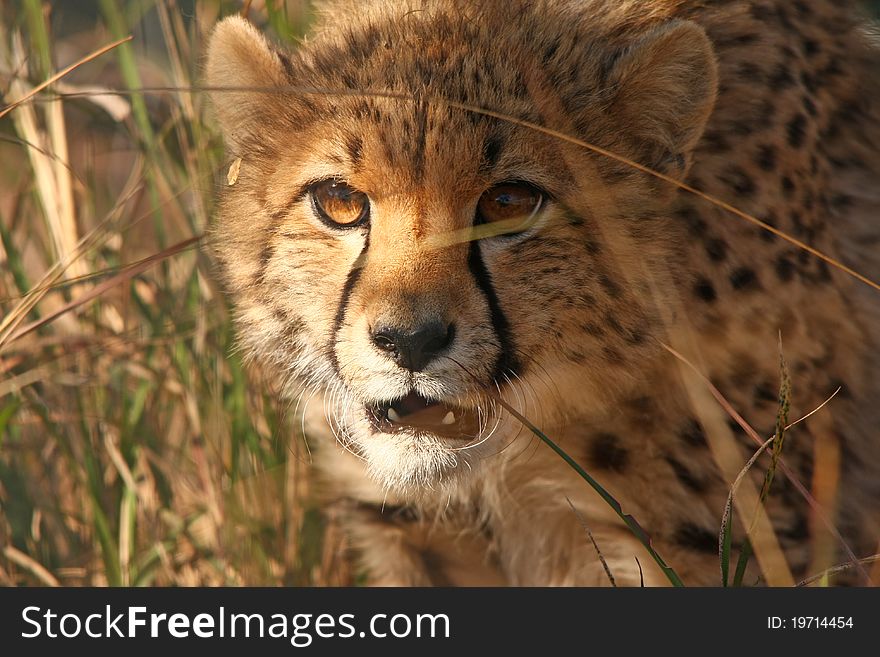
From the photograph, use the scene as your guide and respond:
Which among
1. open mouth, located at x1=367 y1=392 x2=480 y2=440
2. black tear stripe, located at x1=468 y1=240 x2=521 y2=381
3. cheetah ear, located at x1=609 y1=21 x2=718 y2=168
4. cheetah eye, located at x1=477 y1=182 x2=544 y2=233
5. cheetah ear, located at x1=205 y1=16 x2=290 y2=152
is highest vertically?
cheetah ear, located at x1=205 y1=16 x2=290 y2=152

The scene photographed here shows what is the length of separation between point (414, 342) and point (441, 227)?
19 centimetres

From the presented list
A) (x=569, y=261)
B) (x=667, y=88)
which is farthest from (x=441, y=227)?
(x=667, y=88)

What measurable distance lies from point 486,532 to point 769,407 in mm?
678

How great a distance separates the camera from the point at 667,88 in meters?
1.82

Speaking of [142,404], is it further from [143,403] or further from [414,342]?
[414,342]

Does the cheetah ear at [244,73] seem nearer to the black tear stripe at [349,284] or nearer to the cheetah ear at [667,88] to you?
the black tear stripe at [349,284]

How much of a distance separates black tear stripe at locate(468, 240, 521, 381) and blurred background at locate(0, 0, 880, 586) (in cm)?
76

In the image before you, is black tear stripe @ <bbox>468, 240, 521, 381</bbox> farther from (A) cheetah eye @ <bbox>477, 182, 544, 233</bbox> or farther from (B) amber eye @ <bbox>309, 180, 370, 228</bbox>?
(B) amber eye @ <bbox>309, 180, 370, 228</bbox>

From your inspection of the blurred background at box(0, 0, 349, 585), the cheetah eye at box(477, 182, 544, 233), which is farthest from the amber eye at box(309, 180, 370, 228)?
the blurred background at box(0, 0, 349, 585)

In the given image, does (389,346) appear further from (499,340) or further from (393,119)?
(393,119)

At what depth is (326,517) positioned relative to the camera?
2.58 m

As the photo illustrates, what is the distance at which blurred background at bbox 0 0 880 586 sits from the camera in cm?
239

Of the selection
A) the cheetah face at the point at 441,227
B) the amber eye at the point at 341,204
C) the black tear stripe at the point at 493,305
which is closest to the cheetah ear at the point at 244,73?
the cheetah face at the point at 441,227
